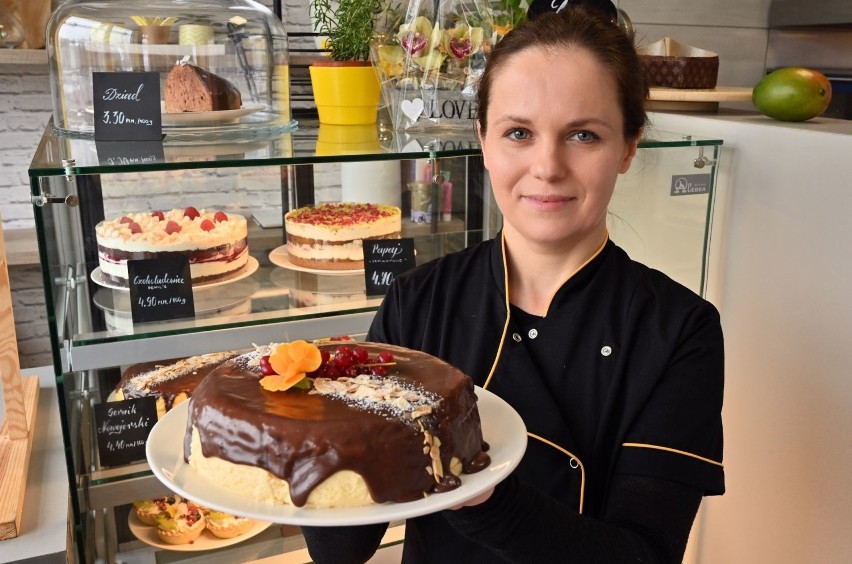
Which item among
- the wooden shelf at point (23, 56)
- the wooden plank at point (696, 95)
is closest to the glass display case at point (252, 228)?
the wooden plank at point (696, 95)

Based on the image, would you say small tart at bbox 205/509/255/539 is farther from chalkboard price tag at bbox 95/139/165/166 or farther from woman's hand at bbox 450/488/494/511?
woman's hand at bbox 450/488/494/511

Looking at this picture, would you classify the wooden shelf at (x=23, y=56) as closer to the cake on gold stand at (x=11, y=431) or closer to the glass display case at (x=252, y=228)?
the glass display case at (x=252, y=228)

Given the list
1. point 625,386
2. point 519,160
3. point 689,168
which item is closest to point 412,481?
point 625,386

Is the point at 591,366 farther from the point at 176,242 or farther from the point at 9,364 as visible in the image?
the point at 9,364

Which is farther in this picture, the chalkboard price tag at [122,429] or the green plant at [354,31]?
the green plant at [354,31]

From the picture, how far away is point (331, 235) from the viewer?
82.9 inches

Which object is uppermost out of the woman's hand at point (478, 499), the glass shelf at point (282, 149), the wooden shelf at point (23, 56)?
the wooden shelf at point (23, 56)

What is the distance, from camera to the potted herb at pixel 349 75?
85.8 inches

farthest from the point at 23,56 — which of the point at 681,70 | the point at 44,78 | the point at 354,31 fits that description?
the point at 681,70

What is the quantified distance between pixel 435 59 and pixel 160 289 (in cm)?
91

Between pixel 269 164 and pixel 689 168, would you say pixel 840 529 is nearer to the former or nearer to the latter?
pixel 689 168

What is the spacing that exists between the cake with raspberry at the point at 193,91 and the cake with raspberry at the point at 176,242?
28cm

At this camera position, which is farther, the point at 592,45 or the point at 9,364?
the point at 9,364

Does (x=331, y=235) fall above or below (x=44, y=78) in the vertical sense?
below
